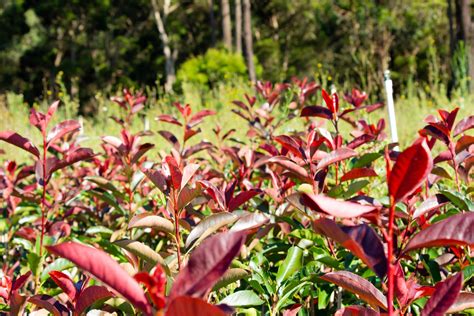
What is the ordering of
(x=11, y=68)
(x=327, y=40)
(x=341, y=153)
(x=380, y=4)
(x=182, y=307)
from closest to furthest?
1. (x=182, y=307)
2. (x=341, y=153)
3. (x=380, y=4)
4. (x=11, y=68)
5. (x=327, y=40)

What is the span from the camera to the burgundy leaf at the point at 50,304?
87cm

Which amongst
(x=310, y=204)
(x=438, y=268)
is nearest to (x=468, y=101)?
(x=438, y=268)

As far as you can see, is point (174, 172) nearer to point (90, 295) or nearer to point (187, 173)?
point (187, 173)

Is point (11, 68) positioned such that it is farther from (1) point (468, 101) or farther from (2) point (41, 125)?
(2) point (41, 125)

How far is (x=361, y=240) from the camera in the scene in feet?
2.05

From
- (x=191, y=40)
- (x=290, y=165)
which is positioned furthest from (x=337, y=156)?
(x=191, y=40)

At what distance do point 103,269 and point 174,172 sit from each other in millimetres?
444

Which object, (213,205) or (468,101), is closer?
(213,205)

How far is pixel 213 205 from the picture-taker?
131cm

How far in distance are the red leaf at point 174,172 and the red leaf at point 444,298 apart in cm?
49

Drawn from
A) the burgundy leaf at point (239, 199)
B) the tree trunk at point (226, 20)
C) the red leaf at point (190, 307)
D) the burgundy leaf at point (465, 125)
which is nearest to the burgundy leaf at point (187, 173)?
the burgundy leaf at point (239, 199)

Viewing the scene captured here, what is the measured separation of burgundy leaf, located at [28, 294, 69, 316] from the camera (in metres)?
0.87

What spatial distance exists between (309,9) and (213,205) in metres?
26.0

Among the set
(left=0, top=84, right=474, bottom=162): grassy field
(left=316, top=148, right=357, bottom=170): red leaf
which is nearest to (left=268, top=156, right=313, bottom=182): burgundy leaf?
(left=316, top=148, right=357, bottom=170): red leaf
